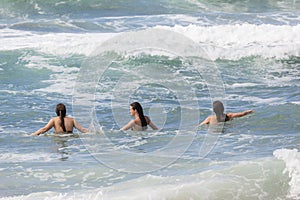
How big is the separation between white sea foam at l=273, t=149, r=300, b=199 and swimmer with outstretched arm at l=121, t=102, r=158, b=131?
308cm

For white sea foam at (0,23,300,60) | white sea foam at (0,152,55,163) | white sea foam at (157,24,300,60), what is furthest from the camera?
white sea foam at (0,23,300,60)

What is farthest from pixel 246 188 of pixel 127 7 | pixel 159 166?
pixel 127 7

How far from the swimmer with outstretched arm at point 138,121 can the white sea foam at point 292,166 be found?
308 cm

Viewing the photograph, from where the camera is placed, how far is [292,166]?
8.95 metres

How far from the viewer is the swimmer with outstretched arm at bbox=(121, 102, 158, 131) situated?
39.6 ft

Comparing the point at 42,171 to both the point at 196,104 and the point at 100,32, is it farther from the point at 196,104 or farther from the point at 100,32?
the point at 100,32

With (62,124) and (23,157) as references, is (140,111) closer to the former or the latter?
(62,124)

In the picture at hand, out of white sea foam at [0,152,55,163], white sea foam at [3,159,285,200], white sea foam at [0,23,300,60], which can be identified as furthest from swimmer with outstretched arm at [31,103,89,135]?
white sea foam at [0,23,300,60]

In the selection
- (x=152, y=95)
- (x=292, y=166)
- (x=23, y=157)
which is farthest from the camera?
(x=152, y=95)

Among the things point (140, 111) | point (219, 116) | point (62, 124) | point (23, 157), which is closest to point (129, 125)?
point (140, 111)

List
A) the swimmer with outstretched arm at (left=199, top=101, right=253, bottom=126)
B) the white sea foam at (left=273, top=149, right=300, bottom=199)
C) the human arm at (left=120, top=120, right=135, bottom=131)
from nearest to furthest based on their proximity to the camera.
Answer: the white sea foam at (left=273, top=149, right=300, bottom=199) → the human arm at (left=120, top=120, right=135, bottom=131) → the swimmer with outstretched arm at (left=199, top=101, right=253, bottom=126)

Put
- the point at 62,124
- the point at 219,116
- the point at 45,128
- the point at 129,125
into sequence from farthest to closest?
1. the point at 219,116
2. the point at 129,125
3. the point at 62,124
4. the point at 45,128

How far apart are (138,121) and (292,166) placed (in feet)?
12.6

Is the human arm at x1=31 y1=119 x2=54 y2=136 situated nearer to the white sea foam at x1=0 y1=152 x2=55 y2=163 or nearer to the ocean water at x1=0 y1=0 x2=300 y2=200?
the ocean water at x1=0 y1=0 x2=300 y2=200
